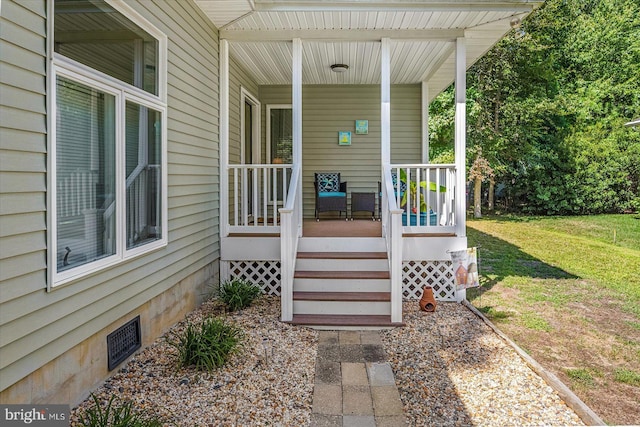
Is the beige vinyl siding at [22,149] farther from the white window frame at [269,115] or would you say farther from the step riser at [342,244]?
the white window frame at [269,115]

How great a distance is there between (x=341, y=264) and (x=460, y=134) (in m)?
2.29

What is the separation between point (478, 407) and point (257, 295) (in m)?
3.02

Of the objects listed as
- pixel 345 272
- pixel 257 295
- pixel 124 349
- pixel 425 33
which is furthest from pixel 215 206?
pixel 425 33

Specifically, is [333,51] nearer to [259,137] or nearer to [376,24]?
[376,24]

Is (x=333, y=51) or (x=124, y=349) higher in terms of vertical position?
(x=333, y=51)

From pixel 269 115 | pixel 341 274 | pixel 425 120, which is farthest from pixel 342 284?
pixel 269 115

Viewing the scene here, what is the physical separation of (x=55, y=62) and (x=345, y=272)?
354 cm

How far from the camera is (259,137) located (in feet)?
26.2

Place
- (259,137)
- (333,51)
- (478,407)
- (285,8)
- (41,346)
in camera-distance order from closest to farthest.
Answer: (41,346) → (478,407) → (285,8) → (333,51) → (259,137)

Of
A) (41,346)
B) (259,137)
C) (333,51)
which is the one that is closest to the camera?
(41,346)

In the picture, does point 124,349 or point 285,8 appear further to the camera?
point 285,8

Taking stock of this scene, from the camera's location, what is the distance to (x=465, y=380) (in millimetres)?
3219

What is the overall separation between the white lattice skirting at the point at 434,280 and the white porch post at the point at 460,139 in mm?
150

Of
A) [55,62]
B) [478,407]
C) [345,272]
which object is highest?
[55,62]
